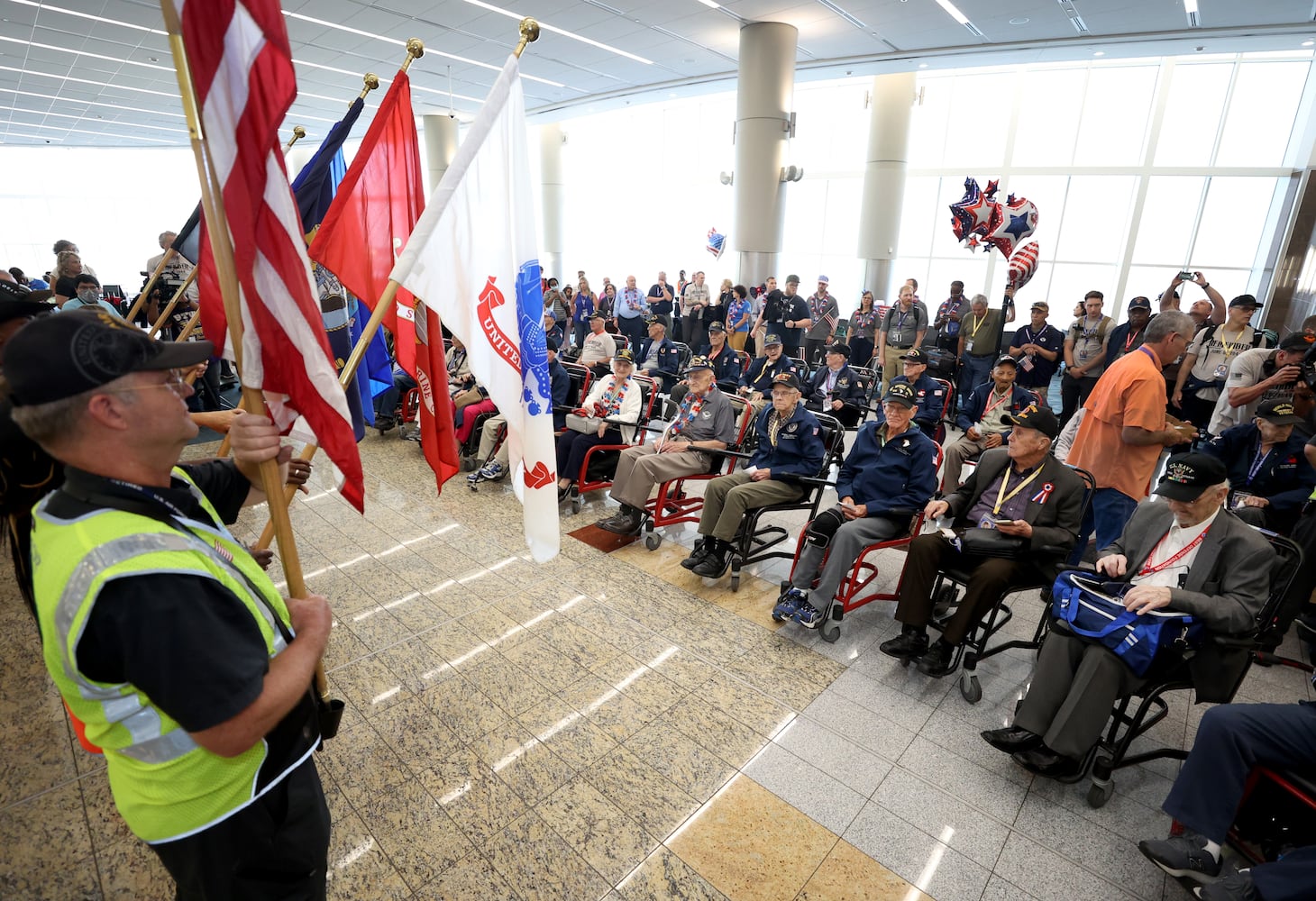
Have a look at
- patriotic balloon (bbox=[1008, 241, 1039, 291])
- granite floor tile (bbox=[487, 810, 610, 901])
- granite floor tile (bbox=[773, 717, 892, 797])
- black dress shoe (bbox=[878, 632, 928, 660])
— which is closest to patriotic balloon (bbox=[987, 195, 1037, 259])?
patriotic balloon (bbox=[1008, 241, 1039, 291])

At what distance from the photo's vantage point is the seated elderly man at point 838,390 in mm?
6395

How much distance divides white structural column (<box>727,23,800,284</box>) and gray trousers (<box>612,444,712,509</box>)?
6384mm

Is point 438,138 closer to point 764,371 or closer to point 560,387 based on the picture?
point 560,387

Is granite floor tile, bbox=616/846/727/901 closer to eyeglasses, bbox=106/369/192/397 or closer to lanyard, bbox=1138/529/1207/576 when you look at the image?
eyeglasses, bbox=106/369/192/397

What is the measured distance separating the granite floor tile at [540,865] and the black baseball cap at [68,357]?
211 centimetres

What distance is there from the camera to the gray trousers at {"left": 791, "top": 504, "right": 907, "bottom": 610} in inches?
144

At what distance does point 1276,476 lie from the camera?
13.3 feet

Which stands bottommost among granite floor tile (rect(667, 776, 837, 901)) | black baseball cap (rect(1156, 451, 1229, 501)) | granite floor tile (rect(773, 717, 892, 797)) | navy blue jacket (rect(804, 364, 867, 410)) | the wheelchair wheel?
granite floor tile (rect(667, 776, 837, 901))

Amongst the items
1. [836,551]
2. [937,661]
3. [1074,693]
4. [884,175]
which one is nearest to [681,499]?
[836,551]

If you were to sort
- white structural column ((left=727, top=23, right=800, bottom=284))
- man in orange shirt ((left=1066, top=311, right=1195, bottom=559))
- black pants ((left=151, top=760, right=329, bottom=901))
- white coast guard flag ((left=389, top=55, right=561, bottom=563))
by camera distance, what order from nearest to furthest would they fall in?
1. black pants ((left=151, top=760, right=329, bottom=901))
2. white coast guard flag ((left=389, top=55, right=561, bottom=563))
3. man in orange shirt ((left=1066, top=311, right=1195, bottom=559))
4. white structural column ((left=727, top=23, right=800, bottom=284))

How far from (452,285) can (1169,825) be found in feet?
12.0

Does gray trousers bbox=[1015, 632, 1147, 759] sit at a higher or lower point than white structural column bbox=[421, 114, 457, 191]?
lower

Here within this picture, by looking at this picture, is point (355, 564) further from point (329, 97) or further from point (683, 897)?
point (329, 97)

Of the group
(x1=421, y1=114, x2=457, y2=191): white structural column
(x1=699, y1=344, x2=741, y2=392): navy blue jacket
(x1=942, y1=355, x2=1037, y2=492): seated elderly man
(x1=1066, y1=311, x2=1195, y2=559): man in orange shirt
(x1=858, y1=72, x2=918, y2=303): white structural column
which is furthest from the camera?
(x1=421, y1=114, x2=457, y2=191): white structural column
